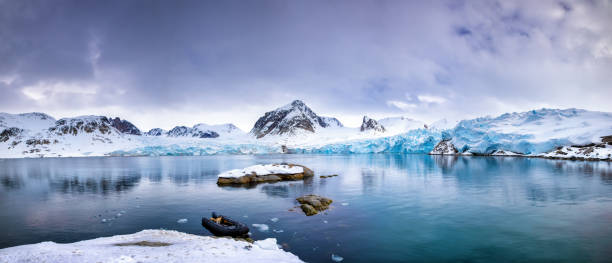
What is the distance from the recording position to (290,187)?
30.6 metres

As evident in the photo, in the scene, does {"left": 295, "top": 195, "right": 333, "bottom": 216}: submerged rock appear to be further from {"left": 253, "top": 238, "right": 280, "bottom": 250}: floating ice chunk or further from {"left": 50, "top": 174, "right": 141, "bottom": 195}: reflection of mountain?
{"left": 50, "top": 174, "right": 141, "bottom": 195}: reflection of mountain

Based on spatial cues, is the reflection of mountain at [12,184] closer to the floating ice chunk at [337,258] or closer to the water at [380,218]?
the water at [380,218]

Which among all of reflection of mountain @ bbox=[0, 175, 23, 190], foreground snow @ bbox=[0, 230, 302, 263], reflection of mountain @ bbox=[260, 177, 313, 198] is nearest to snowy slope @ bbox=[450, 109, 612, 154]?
reflection of mountain @ bbox=[260, 177, 313, 198]

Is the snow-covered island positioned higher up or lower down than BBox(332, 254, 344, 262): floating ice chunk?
higher up

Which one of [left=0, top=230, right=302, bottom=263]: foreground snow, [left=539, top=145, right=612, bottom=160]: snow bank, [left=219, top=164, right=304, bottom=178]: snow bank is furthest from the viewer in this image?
[left=539, top=145, right=612, bottom=160]: snow bank

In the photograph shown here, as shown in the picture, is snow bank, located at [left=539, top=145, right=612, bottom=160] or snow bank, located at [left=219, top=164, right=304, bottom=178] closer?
snow bank, located at [left=219, top=164, right=304, bottom=178]

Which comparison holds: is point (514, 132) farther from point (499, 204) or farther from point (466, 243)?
point (466, 243)

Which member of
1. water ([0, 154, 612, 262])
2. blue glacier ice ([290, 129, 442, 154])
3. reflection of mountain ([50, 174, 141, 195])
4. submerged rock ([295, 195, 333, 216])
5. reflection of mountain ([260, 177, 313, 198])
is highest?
blue glacier ice ([290, 129, 442, 154])

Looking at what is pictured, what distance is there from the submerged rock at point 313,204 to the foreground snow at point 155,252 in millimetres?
6112

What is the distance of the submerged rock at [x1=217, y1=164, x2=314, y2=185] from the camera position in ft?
108

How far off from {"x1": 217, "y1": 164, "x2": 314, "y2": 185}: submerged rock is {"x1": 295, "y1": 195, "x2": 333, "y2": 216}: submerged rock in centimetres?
1332

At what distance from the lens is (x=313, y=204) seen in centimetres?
1972

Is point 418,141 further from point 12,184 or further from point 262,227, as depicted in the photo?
point 12,184

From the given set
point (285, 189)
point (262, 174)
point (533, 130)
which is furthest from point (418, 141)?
point (285, 189)
